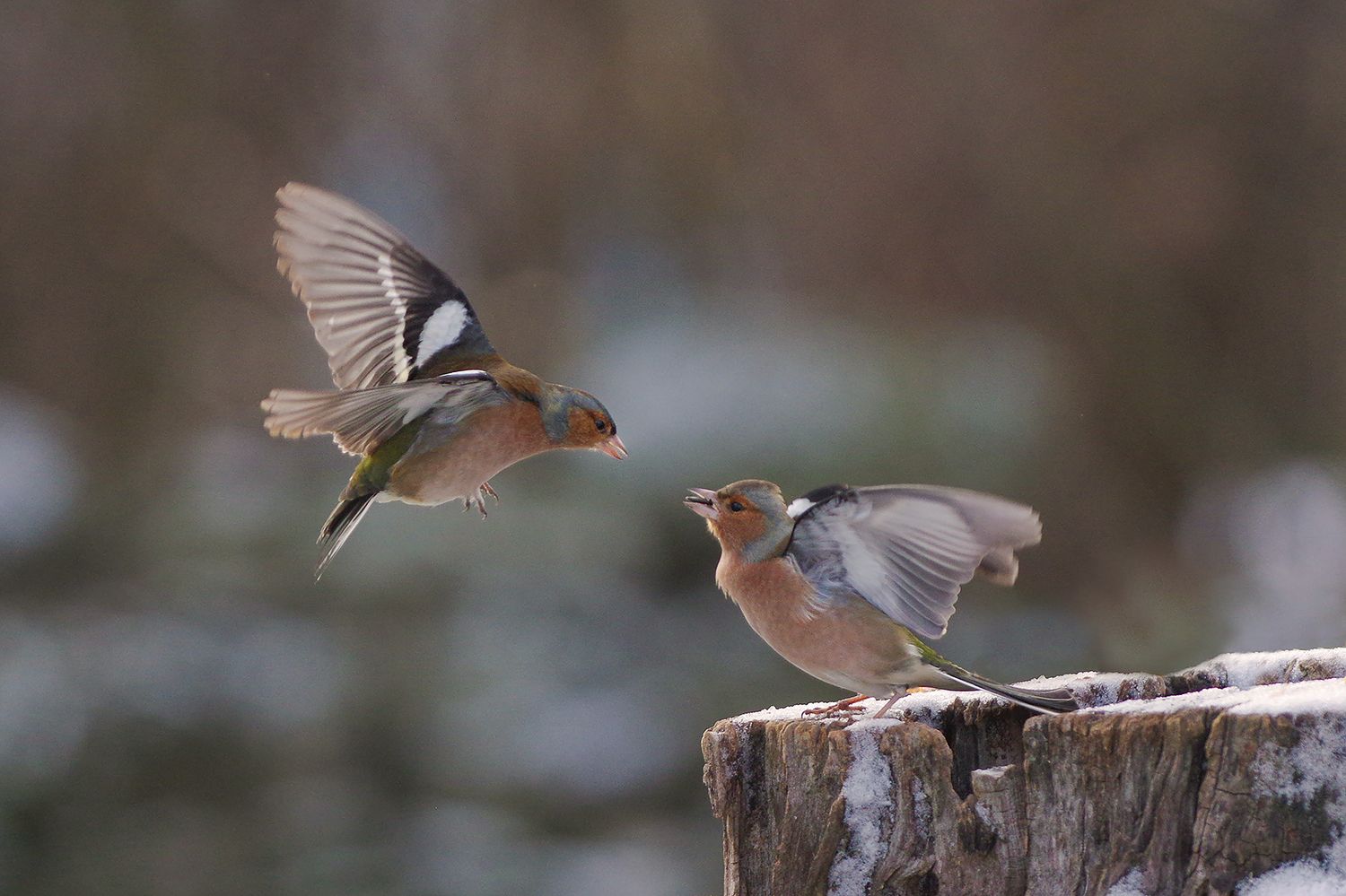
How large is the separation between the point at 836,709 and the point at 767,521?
0.50 m

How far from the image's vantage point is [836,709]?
2943 millimetres

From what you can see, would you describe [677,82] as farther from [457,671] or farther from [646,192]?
[457,671]

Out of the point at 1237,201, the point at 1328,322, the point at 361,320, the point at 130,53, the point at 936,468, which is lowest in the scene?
the point at 361,320

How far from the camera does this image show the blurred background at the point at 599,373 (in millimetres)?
6516

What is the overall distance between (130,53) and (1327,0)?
26.1 ft

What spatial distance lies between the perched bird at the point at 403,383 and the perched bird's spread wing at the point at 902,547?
61 centimetres

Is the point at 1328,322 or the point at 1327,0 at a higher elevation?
the point at 1327,0

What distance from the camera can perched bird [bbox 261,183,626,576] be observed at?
3229 mm

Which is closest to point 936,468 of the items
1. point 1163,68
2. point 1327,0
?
point 1163,68

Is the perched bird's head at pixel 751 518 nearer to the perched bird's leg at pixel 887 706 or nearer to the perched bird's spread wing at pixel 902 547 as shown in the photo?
the perched bird's spread wing at pixel 902 547

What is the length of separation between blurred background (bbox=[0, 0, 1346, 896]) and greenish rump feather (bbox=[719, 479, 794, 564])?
335 cm

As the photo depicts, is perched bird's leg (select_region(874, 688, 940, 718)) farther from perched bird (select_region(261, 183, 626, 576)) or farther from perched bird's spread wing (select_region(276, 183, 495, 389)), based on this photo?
perched bird's spread wing (select_region(276, 183, 495, 389))

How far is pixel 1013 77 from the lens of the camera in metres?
8.75

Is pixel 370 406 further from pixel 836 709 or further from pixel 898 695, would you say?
pixel 898 695
